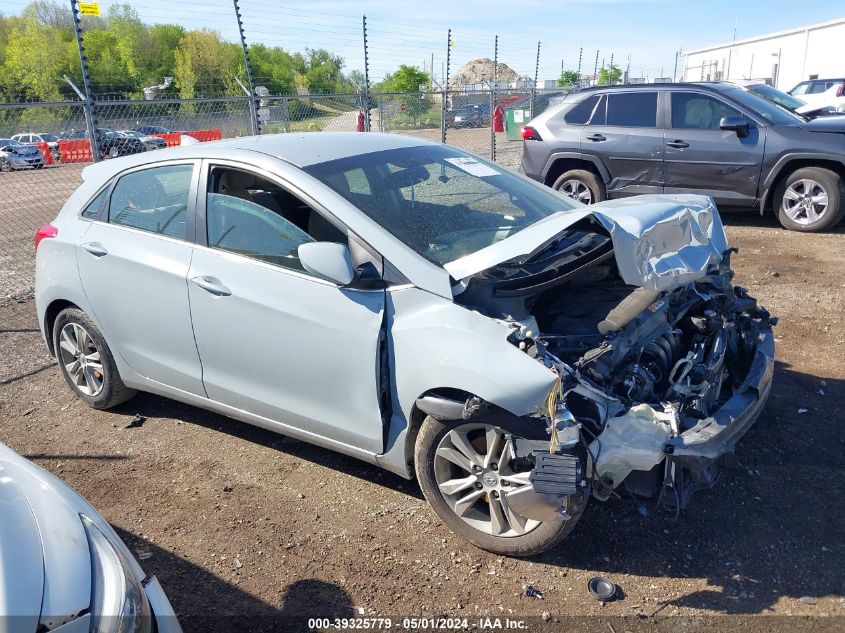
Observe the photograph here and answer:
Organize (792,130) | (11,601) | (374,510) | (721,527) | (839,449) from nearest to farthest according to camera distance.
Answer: (11,601)
(721,527)
(374,510)
(839,449)
(792,130)

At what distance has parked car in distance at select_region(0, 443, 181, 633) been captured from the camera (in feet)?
5.76

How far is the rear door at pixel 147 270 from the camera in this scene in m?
3.79

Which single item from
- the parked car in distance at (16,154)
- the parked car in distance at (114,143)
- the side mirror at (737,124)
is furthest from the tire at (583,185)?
the parked car in distance at (16,154)

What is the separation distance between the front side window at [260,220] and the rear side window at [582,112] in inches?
264

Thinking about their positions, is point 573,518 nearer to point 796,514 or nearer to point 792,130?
point 796,514

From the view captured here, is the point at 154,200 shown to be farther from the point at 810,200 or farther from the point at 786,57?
the point at 786,57

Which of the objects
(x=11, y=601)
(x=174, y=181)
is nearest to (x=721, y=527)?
(x=11, y=601)

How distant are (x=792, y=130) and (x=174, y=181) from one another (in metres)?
7.27

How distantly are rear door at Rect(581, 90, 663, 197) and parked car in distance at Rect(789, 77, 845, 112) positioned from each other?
14.6 m

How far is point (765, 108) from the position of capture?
8.57 meters

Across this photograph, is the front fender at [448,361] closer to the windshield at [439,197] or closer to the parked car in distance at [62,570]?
the windshield at [439,197]

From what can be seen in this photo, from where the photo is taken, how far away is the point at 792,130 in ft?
26.7

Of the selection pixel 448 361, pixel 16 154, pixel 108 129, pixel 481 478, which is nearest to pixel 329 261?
pixel 448 361

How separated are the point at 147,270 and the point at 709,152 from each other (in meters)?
7.10
